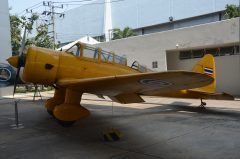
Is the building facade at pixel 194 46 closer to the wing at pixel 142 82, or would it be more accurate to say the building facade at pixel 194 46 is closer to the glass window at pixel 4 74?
the wing at pixel 142 82

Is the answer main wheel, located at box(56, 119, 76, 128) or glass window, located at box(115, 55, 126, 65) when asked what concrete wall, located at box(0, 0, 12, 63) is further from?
main wheel, located at box(56, 119, 76, 128)

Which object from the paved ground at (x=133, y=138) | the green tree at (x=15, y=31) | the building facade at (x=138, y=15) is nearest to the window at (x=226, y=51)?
the paved ground at (x=133, y=138)

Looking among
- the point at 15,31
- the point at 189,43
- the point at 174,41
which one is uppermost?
the point at 15,31

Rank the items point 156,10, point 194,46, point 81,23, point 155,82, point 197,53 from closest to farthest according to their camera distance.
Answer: point 155,82 → point 194,46 → point 197,53 → point 156,10 → point 81,23

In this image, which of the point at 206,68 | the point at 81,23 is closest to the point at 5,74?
the point at 206,68

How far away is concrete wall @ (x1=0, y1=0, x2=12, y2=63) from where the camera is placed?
68.5 feet

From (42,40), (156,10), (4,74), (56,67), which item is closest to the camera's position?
(56,67)

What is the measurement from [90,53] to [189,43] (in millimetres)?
10126

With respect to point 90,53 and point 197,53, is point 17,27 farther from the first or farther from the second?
point 90,53

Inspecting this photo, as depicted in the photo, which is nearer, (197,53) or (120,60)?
(120,60)

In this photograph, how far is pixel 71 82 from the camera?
735 cm

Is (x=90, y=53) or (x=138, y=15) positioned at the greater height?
(x=138, y=15)

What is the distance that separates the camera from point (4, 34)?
21.3 meters

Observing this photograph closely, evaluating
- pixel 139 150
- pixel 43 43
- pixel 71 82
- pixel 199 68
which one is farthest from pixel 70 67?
pixel 43 43
